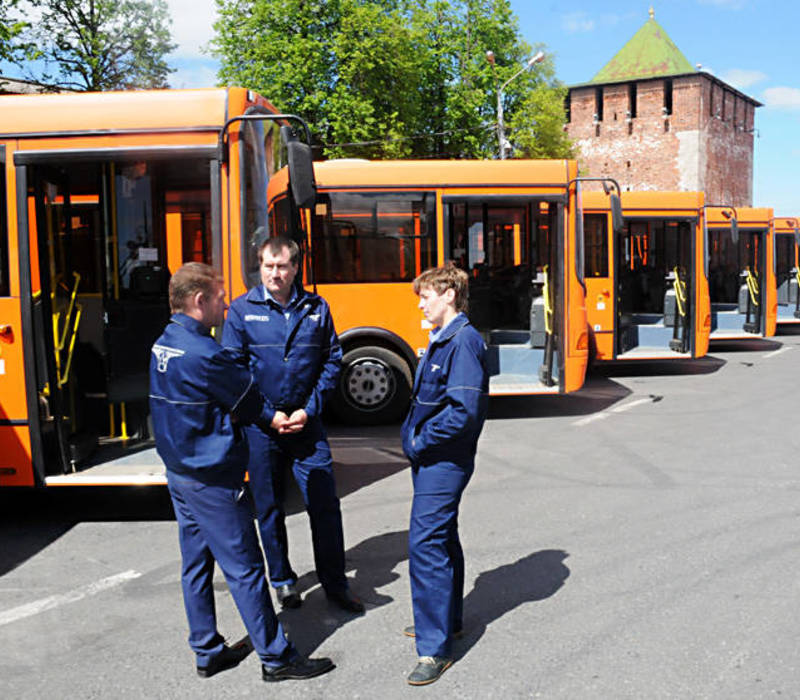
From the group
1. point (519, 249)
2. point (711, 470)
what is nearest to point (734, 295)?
point (519, 249)

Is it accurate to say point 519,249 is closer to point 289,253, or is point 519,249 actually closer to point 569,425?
point 569,425

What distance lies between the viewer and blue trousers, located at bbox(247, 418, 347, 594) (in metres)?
4.46

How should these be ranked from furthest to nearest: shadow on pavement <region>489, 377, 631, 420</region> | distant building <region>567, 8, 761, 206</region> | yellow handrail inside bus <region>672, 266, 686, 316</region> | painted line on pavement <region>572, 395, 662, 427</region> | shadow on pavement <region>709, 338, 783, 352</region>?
1. distant building <region>567, 8, 761, 206</region>
2. shadow on pavement <region>709, 338, 783, 352</region>
3. yellow handrail inside bus <region>672, 266, 686, 316</region>
4. shadow on pavement <region>489, 377, 631, 420</region>
5. painted line on pavement <region>572, 395, 662, 427</region>

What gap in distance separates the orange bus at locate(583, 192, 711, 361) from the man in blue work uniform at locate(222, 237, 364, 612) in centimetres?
927

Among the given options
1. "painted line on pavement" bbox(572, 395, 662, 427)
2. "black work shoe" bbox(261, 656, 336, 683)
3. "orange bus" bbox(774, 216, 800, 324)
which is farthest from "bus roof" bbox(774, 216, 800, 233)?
"black work shoe" bbox(261, 656, 336, 683)

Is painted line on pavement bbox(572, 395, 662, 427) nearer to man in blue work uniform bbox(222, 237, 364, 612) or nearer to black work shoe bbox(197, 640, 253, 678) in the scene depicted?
man in blue work uniform bbox(222, 237, 364, 612)

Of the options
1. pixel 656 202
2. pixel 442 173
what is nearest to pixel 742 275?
pixel 656 202

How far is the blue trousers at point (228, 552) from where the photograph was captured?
363 cm

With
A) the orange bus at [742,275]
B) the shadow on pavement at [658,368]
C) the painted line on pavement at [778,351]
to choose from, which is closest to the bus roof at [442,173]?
the shadow on pavement at [658,368]

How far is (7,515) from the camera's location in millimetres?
6496

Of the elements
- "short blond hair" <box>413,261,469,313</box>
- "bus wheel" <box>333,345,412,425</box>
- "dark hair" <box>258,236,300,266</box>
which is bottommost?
"bus wheel" <box>333,345,412,425</box>

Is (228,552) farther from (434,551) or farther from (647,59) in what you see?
(647,59)

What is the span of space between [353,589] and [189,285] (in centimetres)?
207

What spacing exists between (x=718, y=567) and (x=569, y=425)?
472 cm
